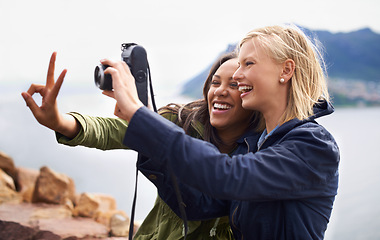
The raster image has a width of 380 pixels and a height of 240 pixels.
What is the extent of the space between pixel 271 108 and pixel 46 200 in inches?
89.7

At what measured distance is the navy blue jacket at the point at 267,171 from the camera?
2.36ft

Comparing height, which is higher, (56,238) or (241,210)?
(241,210)

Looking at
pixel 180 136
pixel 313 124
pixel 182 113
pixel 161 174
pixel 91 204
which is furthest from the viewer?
pixel 91 204

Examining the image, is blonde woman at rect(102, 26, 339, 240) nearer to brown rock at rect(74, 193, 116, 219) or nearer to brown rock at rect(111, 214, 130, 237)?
brown rock at rect(111, 214, 130, 237)

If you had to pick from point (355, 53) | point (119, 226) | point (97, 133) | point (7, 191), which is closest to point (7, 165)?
point (7, 191)

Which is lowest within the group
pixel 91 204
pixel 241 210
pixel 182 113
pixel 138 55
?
pixel 91 204

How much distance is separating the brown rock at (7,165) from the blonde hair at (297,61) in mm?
2614

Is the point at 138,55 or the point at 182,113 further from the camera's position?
the point at 182,113

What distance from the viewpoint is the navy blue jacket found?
2.36 ft

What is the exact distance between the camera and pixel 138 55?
0.85m

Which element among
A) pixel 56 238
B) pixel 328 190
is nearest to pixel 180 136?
pixel 328 190

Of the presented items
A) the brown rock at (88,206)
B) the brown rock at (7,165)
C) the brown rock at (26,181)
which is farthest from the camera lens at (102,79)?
the brown rock at (7,165)

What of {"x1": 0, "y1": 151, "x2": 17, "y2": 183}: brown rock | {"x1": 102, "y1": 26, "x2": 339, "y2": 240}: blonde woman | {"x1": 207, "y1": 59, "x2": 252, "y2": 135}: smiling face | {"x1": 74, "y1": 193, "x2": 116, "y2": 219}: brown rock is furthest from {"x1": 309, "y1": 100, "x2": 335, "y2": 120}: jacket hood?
{"x1": 0, "y1": 151, "x2": 17, "y2": 183}: brown rock

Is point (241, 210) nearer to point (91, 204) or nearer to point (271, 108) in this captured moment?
point (271, 108)
